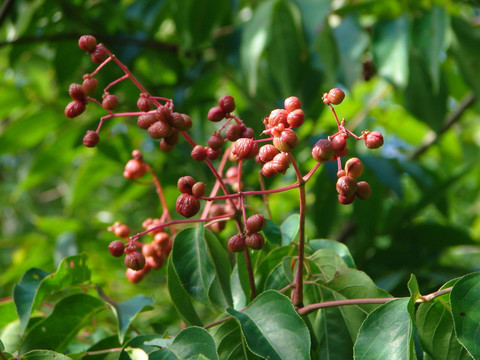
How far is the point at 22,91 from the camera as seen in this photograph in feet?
6.91

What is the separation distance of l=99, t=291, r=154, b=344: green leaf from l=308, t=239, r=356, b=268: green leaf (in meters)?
0.28

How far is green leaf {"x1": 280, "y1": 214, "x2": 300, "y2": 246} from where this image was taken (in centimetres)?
88

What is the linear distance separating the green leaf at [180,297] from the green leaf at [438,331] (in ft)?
0.99

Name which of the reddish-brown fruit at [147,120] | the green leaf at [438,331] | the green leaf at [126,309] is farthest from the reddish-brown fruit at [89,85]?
the green leaf at [438,331]

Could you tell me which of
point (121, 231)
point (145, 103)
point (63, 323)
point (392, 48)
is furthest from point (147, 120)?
point (392, 48)

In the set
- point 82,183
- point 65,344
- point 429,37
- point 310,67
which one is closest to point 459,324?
point 65,344

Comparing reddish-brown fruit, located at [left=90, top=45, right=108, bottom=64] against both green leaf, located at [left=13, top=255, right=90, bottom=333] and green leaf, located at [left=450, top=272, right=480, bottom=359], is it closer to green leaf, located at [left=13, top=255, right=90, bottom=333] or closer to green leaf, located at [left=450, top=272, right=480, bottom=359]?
green leaf, located at [left=13, top=255, right=90, bottom=333]

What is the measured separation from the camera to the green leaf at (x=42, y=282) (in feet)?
2.64

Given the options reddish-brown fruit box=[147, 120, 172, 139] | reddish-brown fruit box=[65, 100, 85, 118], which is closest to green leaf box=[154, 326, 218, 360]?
reddish-brown fruit box=[147, 120, 172, 139]

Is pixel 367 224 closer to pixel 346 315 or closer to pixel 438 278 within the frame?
pixel 438 278

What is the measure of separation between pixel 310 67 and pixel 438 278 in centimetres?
79

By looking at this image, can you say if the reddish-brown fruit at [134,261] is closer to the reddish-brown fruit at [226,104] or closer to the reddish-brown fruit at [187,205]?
the reddish-brown fruit at [187,205]

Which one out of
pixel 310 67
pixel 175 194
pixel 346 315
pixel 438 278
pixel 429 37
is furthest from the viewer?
pixel 175 194

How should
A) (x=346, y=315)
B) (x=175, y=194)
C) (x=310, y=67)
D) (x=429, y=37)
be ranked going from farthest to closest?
1. (x=175, y=194)
2. (x=310, y=67)
3. (x=429, y=37)
4. (x=346, y=315)
